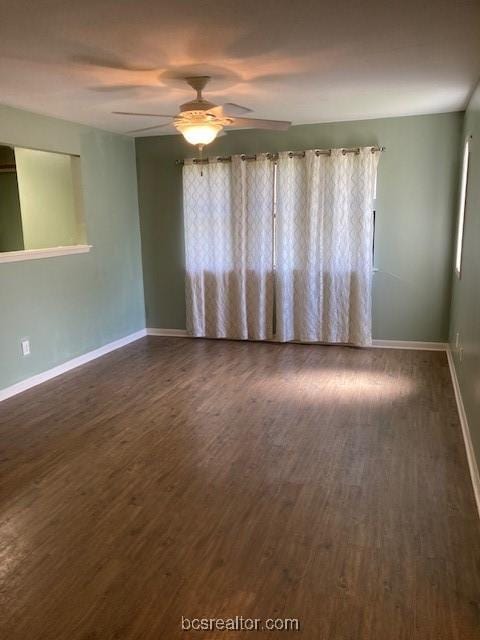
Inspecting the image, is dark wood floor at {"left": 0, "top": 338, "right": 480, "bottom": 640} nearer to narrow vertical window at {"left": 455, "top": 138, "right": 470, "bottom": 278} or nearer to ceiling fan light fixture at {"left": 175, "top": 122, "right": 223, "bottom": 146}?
narrow vertical window at {"left": 455, "top": 138, "right": 470, "bottom": 278}

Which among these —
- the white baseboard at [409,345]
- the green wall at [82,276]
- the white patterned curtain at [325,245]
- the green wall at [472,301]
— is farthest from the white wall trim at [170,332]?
the green wall at [472,301]

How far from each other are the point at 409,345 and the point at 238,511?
138 inches

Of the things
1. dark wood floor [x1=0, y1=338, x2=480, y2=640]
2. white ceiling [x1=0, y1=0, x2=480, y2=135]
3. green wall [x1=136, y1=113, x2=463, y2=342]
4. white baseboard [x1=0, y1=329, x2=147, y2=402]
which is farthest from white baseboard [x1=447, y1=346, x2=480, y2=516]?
white baseboard [x1=0, y1=329, x2=147, y2=402]

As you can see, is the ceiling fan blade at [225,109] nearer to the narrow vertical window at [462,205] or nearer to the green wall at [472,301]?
the green wall at [472,301]

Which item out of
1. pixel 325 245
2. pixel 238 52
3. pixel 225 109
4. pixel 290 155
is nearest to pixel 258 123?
pixel 225 109

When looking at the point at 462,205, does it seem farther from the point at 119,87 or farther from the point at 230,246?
the point at 119,87

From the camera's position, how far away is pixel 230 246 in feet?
18.8

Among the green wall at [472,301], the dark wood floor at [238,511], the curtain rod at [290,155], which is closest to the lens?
the dark wood floor at [238,511]

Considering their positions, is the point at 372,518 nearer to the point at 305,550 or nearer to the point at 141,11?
the point at 305,550

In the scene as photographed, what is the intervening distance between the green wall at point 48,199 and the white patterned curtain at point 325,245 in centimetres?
219

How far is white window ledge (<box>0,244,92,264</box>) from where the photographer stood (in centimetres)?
415

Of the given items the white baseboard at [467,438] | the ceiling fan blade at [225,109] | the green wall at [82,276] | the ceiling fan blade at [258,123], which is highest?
the ceiling fan blade at [225,109]

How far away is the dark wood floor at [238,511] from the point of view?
1.87m

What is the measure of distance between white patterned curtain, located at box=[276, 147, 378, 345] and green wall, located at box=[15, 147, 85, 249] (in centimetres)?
219
